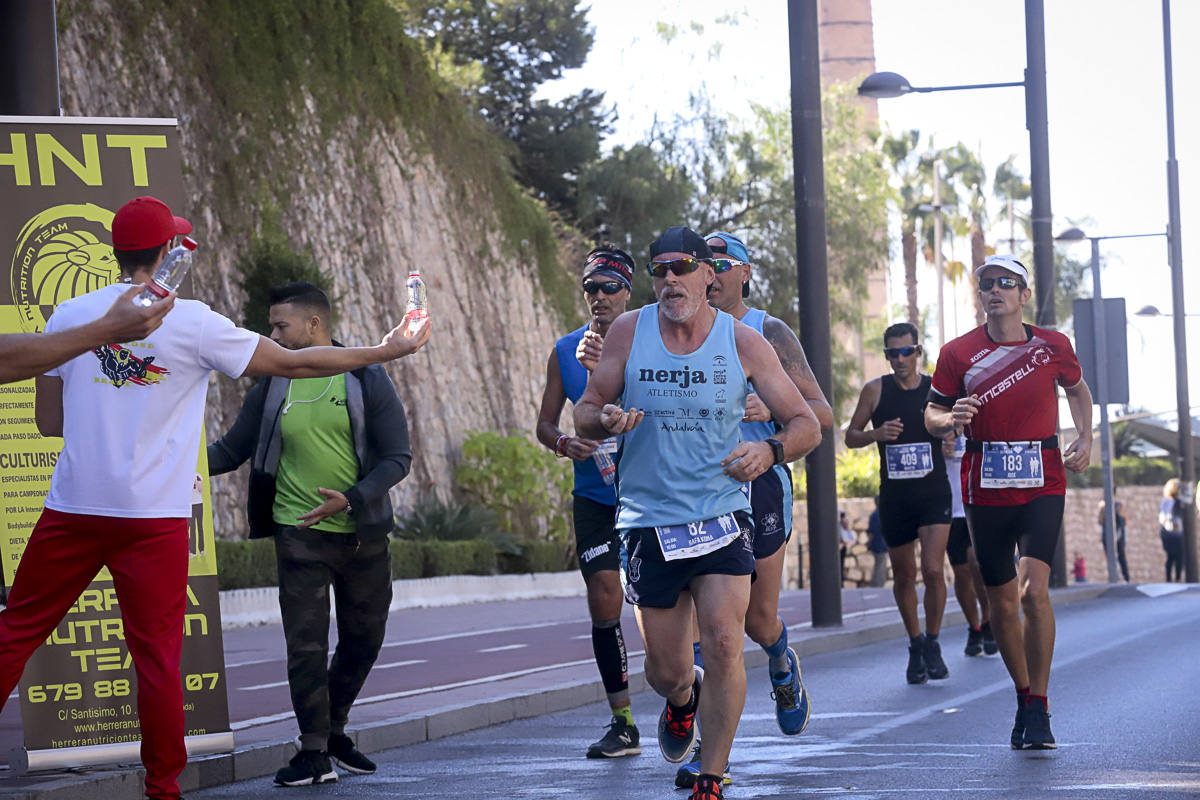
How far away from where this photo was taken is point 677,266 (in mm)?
6422

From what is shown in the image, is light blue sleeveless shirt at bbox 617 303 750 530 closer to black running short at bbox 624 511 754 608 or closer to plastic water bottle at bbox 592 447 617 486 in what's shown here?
black running short at bbox 624 511 754 608

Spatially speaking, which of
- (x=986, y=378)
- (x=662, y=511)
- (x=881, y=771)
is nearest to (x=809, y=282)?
(x=986, y=378)

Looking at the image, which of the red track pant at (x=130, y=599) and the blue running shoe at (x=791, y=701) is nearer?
the red track pant at (x=130, y=599)

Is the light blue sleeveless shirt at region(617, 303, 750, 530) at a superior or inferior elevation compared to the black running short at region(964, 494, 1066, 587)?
superior

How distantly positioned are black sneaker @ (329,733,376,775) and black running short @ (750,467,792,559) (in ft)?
6.63

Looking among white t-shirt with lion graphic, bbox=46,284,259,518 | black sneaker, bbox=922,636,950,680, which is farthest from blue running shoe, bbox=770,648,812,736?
black sneaker, bbox=922,636,950,680

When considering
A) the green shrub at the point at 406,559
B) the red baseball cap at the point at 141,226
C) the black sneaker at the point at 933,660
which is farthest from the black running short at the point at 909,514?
the green shrub at the point at 406,559

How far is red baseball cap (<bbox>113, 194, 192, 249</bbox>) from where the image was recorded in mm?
5941

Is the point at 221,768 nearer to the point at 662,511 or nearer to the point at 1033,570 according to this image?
the point at 662,511

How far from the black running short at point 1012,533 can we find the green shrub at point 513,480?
1902 cm

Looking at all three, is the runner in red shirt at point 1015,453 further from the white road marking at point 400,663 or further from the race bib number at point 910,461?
the white road marking at point 400,663

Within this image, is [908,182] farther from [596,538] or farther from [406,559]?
[596,538]

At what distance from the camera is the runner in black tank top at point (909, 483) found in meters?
11.8

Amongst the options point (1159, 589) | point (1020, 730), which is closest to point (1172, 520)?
point (1159, 589)
